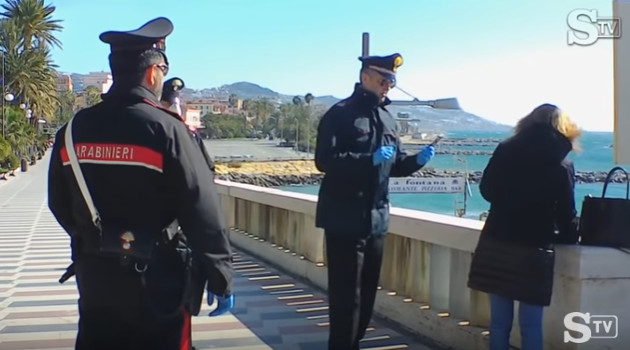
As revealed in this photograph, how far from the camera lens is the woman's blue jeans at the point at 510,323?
4.00 meters

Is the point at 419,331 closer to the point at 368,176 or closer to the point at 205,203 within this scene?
the point at 368,176

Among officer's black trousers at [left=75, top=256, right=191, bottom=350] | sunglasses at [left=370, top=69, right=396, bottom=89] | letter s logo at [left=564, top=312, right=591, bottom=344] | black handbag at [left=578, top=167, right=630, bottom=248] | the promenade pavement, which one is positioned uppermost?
sunglasses at [left=370, top=69, right=396, bottom=89]

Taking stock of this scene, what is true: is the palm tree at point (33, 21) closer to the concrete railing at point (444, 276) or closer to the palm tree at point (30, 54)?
the palm tree at point (30, 54)

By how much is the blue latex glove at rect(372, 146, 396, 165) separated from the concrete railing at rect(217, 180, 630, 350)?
0.94m

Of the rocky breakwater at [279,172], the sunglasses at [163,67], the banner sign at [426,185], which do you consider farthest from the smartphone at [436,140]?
the rocky breakwater at [279,172]

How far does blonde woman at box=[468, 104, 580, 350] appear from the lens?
3.89 meters

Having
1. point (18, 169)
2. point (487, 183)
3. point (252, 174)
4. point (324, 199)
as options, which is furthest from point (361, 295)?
point (252, 174)

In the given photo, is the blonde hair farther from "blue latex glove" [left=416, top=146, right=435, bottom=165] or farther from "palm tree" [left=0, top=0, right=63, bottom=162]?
"palm tree" [left=0, top=0, right=63, bottom=162]

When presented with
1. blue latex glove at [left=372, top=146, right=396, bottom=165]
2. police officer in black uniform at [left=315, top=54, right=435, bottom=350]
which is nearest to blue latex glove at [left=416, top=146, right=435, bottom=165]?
police officer in black uniform at [left=315, top=54, right=435, bottom=350]

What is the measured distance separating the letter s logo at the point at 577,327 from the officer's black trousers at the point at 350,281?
3.84 feet

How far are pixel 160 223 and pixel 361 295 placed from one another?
6.23 feet

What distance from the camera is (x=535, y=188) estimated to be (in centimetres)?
389

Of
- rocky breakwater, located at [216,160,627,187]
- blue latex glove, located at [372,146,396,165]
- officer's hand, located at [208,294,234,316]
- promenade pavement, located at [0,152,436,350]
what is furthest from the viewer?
rocky breakwater, located at [216,160,627,187]

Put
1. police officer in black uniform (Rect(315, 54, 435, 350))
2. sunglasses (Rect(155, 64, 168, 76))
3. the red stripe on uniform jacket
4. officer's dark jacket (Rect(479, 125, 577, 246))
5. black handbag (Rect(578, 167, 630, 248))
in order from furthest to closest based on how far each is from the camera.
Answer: police officer in black uniform (Rect(315, 54, 435, 350)) < black handbag (Rect(578, 167, 630, 248)) < officer's dark jacket (Rect(479, 125, 577, 246)) < sunglasses (Rect(155, 64, 168, 76)) < the red stripe on uniform jacket
